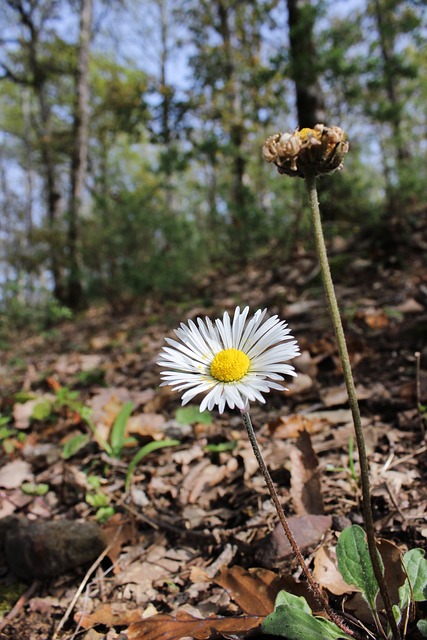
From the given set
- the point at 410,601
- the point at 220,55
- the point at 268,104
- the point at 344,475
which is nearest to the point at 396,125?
the point at 268,104

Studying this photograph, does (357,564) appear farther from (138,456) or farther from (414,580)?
(138,456)

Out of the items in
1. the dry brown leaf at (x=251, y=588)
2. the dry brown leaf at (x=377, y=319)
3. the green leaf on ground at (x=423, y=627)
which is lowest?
the dry brown leaf at (x=251, y=588)

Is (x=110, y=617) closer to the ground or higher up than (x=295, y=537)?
closer to the ground

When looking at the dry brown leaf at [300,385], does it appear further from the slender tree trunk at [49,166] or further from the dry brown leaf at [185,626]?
the slender tree trunk at [49,166]

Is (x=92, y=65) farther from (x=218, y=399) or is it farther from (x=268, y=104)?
(x=218, y=399)

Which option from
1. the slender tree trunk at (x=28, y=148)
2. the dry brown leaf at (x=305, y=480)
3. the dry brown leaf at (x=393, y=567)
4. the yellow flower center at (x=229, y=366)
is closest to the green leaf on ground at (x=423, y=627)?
the dry brown leaf at (x=393, y=567)

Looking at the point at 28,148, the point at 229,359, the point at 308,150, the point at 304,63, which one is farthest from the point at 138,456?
the point at 28,148
